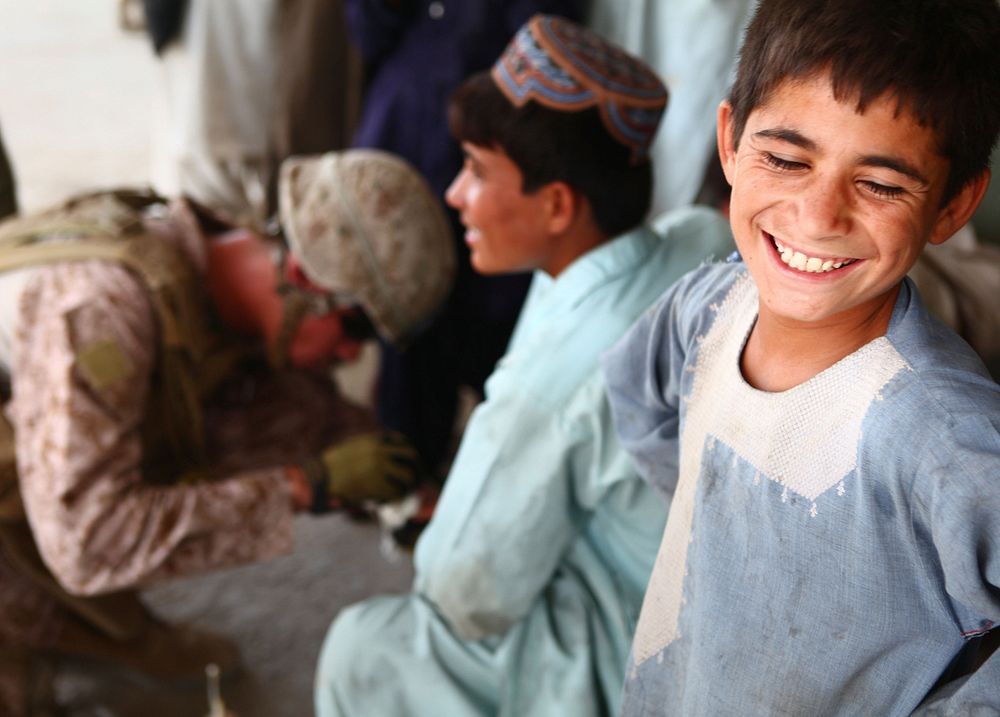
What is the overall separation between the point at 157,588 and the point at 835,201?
6.63 feet

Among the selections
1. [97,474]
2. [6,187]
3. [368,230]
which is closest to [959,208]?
[368,230]

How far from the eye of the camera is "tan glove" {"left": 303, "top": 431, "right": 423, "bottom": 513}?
1761 mm

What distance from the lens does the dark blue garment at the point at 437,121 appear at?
2150mm

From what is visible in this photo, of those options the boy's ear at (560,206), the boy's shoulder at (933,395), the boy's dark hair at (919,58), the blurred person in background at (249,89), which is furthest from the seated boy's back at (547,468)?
the blurred person in background at (249,89)

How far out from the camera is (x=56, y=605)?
184 cm

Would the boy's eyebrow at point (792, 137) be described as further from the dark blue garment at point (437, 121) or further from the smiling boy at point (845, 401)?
the dark blue garment at point (437, 121)

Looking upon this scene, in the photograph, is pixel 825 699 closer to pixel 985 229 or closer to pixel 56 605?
pixel 985 229

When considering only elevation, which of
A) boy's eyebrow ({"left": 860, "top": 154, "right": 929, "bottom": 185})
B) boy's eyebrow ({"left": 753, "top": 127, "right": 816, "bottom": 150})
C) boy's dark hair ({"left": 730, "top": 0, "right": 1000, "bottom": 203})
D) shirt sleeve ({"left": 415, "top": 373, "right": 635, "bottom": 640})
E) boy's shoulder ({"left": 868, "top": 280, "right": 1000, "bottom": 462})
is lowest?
shirt sleeve ({"left": 415, "top": 373, "right": 635, "bottom": 640})

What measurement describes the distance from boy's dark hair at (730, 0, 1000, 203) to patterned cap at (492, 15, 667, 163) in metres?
0.69

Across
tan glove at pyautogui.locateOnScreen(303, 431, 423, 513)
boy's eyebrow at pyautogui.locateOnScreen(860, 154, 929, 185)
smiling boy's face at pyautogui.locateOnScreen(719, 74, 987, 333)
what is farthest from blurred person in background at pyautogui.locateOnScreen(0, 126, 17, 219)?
boy's eyebrow at pyautogui.locateOnScreen(860, 154, 929, 185)

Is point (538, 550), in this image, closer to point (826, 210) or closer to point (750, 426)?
point (750, 426)

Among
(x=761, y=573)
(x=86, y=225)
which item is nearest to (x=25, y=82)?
(x=86, y=225)

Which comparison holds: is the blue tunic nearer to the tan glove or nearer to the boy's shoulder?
the boy's shoulder

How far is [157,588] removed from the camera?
7.49 ft
